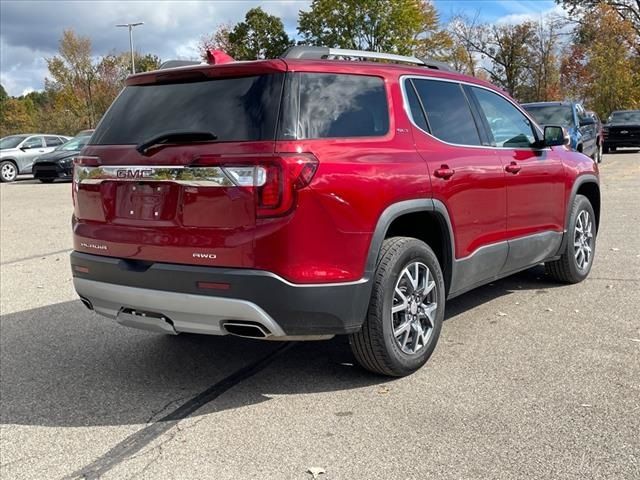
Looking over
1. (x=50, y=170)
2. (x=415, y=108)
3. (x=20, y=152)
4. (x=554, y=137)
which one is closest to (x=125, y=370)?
(x=415, y=108)

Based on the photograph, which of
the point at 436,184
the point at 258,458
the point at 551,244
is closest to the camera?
the point at 258,458

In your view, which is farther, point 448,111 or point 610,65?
point 610,65

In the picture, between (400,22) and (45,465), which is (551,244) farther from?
(400,22)

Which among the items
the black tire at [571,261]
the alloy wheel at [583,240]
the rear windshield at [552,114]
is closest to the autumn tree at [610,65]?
the rear windshield at [552,114]

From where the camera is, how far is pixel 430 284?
4.13 metres

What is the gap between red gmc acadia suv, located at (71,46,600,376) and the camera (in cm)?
336

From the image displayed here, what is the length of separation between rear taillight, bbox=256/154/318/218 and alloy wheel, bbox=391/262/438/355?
0.92 meters

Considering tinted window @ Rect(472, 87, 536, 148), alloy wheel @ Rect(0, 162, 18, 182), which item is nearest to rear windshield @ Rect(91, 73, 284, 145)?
tinted window @ Rect(472, 87, 536, 148)

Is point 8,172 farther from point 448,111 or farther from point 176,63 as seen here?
point 448,111

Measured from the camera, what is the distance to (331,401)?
3.70 m

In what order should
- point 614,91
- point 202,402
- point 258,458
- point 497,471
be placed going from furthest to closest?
point 614,91
point 202,402
point 258,458
point 497,471

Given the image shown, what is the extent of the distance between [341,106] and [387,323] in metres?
1.26

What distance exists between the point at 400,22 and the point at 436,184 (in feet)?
142

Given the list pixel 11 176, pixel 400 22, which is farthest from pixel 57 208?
pixel 400 22
